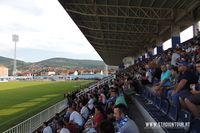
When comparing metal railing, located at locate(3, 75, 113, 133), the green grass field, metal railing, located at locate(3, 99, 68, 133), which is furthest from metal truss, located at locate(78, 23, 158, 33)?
metal railing, located at locate(3, 75, 113, 133)

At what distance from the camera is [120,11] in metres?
23.2

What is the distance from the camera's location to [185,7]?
2073cm

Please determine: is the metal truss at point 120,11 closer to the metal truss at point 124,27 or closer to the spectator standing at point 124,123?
the metal truss at point 124,27

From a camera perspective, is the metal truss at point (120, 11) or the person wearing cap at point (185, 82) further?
the metal truss at point (120, 11)

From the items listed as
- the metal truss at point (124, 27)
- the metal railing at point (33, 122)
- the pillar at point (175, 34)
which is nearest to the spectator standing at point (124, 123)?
the metal railing at point (33, 122)

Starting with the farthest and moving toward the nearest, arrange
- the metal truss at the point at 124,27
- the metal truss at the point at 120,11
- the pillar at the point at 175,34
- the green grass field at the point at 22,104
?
the metal truss at the point at 124,27, the pillar at the point at 175,34, the metal truss at the point at 120,11, the green grass field at the point at 22,104

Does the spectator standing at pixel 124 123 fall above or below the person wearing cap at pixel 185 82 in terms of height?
below

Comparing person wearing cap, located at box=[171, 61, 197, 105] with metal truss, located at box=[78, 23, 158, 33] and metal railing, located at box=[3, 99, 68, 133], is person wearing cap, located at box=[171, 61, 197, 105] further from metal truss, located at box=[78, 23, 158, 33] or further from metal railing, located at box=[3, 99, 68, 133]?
metal truss, located at box=[78, 23, 158, 33]

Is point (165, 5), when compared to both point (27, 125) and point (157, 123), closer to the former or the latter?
point (27, 125)

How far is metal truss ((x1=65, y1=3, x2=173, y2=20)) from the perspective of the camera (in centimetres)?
2164

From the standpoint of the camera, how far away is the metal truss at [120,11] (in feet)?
71.0

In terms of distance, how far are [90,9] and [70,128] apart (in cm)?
1625

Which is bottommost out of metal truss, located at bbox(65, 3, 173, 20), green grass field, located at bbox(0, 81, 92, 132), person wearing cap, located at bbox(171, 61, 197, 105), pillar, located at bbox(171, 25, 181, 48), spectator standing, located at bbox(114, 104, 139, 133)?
green grass field, located at bbox(0, 81, 92, 132)

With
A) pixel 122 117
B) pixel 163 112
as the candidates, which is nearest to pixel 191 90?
pixel 122 117
